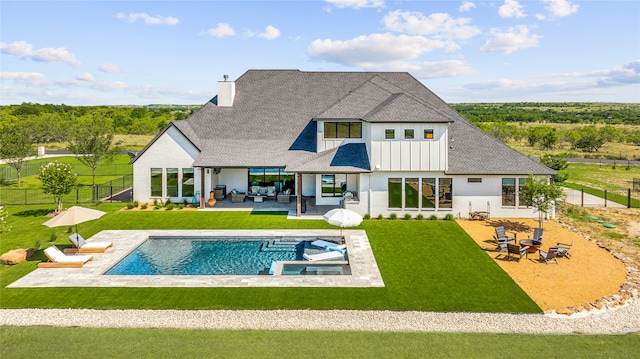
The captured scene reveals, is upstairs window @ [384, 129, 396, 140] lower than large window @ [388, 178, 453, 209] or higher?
higher

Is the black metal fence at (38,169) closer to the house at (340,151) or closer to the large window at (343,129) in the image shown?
the house at (340,151)

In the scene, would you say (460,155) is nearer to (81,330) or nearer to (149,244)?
(149,244)

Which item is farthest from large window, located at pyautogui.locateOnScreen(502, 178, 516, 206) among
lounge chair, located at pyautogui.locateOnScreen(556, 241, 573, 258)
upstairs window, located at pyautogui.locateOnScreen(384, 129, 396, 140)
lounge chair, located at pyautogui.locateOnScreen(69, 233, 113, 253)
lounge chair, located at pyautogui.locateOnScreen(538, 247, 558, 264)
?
lounge chair, located at pyautogui.locateOnScreen(69, 233, 113, 253)

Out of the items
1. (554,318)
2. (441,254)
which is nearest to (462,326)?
(554,318)

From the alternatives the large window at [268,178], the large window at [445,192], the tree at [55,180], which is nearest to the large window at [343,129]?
the large window at [268,178]

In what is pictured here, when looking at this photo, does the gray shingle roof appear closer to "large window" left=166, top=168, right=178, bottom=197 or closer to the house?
the house

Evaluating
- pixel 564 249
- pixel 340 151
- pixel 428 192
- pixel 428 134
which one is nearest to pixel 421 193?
pixel 428 192

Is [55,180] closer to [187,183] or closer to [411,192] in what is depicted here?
[187,183]
